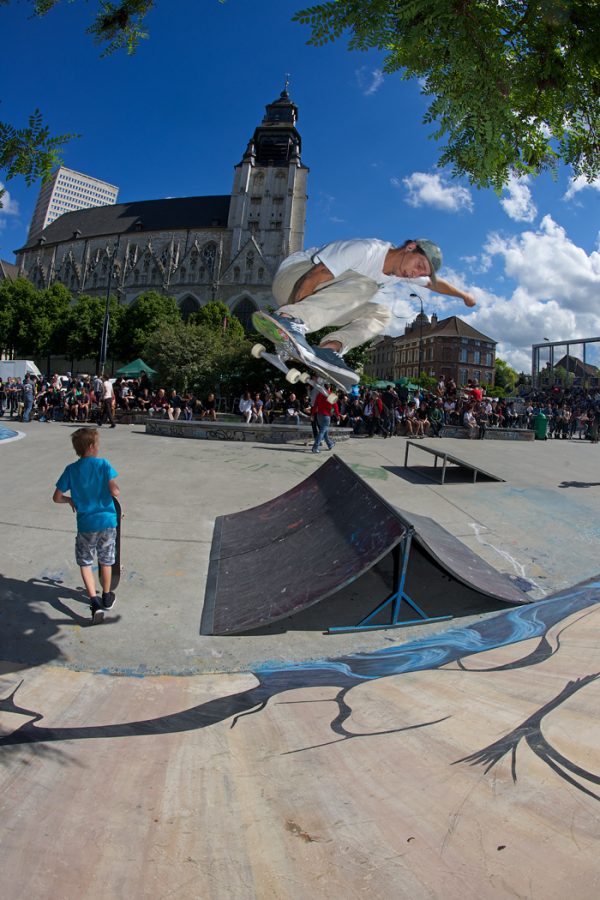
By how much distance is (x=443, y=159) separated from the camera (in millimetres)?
2664

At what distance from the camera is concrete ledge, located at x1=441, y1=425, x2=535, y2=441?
19219 millimetres

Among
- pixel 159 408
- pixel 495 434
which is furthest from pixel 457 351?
pixel 159 408

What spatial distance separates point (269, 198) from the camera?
7969 cm

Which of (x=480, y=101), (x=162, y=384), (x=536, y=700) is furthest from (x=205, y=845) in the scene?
(x=162, y=384)

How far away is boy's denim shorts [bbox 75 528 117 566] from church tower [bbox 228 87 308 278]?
77.9 m

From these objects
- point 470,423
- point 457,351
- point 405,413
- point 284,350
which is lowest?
point 470,423

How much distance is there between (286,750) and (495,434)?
19152 mm

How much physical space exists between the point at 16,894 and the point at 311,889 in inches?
35.1

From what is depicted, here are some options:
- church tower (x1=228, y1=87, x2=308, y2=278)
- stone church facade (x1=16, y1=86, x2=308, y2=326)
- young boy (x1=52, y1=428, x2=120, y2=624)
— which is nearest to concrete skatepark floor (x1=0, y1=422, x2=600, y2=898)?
young boy (x1=52, y1=428, x2=120, y2=624)

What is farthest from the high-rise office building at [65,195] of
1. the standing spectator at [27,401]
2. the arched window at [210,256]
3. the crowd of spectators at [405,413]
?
the crowd of spectators at [405,413]

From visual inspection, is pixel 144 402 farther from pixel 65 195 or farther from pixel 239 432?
pixel 65 195

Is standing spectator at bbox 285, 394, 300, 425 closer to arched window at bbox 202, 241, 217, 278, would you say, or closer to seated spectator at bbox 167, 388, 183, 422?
seated spectator at bbox 167, 388, 183, 422

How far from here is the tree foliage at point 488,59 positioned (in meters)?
2.06

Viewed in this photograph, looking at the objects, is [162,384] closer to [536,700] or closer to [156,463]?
[156,463]
